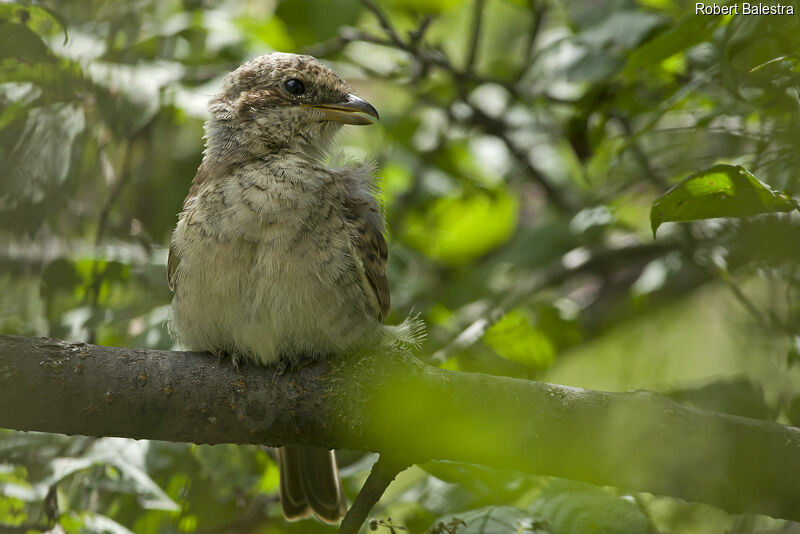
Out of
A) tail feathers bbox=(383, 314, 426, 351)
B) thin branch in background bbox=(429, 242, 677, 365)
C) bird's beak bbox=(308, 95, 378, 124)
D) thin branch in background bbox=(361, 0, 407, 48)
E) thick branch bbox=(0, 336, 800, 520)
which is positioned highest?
thin branch in background bbox=(361, 0, 407, 48)

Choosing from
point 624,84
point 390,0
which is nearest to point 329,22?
point 390,0

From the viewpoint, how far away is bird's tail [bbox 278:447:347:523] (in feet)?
10.7

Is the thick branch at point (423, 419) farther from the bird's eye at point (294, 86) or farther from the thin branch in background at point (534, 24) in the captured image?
the thin branch in background at point (534, 24)

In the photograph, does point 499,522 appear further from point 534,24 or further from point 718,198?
point 534,24

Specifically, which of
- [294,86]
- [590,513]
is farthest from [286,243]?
[590,513]

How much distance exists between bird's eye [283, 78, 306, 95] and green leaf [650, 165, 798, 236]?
1.76m

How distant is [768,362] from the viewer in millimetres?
3473

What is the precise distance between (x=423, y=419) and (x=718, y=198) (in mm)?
989

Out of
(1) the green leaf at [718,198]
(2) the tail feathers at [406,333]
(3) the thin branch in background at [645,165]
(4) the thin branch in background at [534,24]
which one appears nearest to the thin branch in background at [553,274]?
(3) the thin branch in background at [645,165]

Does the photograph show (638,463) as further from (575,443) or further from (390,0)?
(390,0)

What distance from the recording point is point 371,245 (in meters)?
3.18

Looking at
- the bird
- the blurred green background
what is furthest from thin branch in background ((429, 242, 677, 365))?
the bird

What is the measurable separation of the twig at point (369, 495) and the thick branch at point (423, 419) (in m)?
0.04

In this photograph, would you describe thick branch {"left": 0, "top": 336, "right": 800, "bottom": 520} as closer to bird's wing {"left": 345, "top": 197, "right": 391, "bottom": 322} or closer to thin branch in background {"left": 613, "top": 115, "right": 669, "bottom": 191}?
bird's wing {"left": 345, "top": 197, "right": 391, "bottom": 322}
